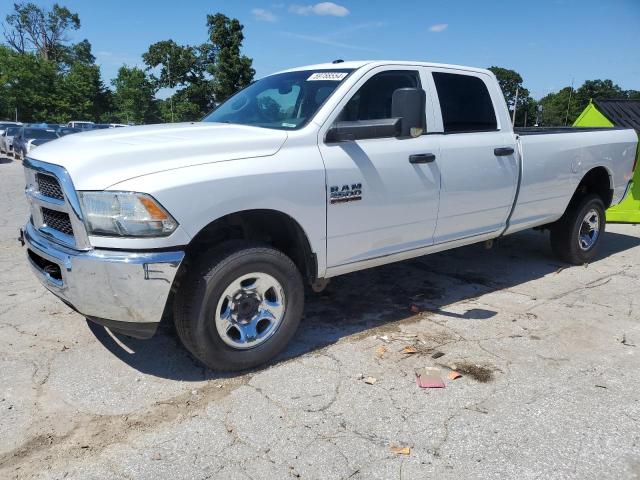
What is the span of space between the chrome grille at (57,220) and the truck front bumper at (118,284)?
4.7 inches

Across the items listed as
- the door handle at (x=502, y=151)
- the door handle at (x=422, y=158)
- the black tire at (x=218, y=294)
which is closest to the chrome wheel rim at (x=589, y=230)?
the door handle at (x=502, y=151)

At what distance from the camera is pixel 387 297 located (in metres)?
4.84

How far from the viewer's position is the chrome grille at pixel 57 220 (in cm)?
303

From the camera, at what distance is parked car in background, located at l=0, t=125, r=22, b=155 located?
24.7 m

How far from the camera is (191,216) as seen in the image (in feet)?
9.48

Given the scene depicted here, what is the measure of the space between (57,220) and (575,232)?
17.4ft

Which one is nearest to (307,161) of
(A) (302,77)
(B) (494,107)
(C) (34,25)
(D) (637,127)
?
(A) (302,77)

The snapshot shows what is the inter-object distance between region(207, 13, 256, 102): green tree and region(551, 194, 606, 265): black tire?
47481 millimetres

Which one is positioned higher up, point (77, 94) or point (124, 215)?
point (77, 94)

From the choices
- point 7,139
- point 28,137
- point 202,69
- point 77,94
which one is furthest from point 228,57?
point 28,137

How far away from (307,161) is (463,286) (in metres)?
2.65

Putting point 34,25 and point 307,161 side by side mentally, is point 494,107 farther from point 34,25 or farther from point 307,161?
point 34,25

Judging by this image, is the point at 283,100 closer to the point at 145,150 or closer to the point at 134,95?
the point at 145,150

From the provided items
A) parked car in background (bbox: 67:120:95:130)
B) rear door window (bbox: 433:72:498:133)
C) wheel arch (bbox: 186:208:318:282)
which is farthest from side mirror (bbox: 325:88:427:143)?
parked car in background (bbox: 67:120:95:130)
